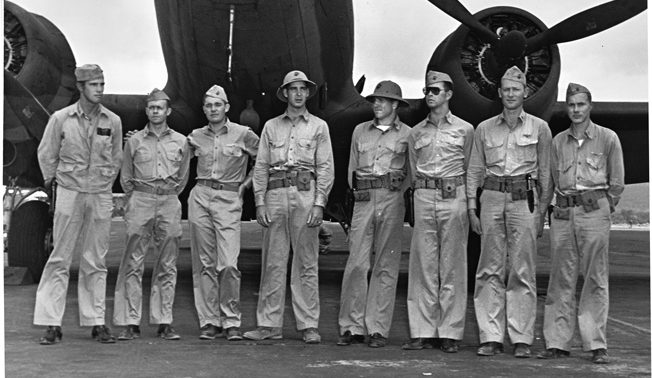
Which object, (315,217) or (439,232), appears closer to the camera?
(439,232)

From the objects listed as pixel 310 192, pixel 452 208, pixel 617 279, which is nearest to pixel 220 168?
pixel 310 192

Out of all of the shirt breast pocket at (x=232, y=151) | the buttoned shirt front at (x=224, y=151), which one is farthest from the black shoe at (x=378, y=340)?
the shirt breast pocket at (x=232, y=151)

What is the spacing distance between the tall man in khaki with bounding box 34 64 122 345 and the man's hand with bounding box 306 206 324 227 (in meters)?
1.51

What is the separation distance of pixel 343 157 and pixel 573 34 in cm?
342

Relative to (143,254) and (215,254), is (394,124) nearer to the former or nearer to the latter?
(215,254)

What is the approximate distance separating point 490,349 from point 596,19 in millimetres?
4448

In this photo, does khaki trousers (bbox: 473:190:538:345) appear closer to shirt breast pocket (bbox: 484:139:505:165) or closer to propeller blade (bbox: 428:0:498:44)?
shirt breast pocket (bbox: 484:139:505:165)

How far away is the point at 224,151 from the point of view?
6.87 metres

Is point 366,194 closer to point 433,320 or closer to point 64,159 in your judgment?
point 433,320

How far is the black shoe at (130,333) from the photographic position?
6.59 m

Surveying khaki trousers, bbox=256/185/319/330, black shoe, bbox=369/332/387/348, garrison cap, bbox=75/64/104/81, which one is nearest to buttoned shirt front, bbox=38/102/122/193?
garrison cap, bbox=75/64/104/81

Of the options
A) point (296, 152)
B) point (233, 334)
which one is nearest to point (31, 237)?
point (233, 334)

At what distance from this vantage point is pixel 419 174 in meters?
6.48

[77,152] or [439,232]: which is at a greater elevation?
[77,152]
